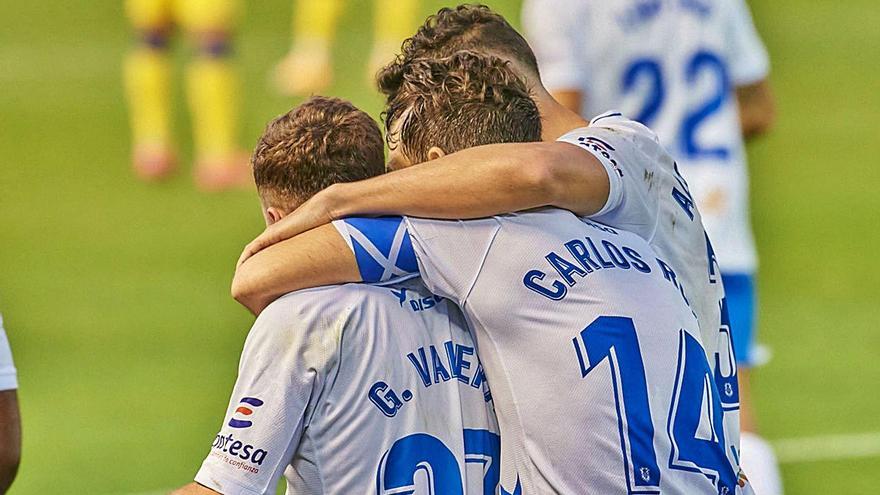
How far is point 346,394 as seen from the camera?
229cm

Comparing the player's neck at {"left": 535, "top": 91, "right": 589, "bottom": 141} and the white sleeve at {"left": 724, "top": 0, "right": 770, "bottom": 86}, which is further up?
the white sleeve at {"left": 724, "top": 0, "right": 770, "bottom": 86}

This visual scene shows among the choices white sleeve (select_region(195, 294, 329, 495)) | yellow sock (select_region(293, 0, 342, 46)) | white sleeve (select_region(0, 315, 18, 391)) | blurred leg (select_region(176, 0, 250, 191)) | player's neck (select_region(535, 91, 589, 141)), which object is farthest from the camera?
yellow sock (select_region(293, 0, 342, 46))

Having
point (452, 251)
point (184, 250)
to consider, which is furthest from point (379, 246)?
point (184, 250)

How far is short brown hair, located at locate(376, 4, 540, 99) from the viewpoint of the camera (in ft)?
8.98

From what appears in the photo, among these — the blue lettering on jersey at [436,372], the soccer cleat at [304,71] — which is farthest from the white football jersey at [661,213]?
the soccer cleat at [304,71]

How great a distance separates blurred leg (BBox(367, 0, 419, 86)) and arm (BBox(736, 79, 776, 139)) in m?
7.64

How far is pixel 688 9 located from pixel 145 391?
10.5ft

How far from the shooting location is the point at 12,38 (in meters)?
14.6

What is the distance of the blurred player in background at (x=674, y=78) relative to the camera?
4902 millimetres

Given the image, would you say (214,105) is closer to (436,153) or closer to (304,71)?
(304,71)

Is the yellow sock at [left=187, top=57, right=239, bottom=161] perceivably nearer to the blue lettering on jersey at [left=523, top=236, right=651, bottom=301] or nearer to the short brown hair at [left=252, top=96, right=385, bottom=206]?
the short brown hair at [left=252, top=96, right=385, bottom=206]

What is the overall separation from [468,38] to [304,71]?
10428 millimetres

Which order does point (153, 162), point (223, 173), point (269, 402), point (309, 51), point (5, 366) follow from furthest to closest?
point (309, 51) → point (153, 162) → point (223, 173) → point (5, 366) → point (269, 402)

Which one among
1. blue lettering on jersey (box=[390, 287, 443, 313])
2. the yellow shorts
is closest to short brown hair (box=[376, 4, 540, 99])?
blue lettering on jersey (box=[390, 287, 443, 313])
